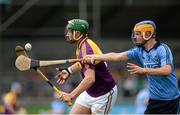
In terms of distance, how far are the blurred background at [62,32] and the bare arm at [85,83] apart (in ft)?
32.5

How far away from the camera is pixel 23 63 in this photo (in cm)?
963

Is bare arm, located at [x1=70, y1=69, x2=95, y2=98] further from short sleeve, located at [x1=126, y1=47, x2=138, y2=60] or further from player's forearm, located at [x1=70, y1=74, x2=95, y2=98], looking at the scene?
short sleeve, located at [x1=126, y1=47, x2=138, y2=60]

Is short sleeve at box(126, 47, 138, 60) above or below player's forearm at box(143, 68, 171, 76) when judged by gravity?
Answer: above

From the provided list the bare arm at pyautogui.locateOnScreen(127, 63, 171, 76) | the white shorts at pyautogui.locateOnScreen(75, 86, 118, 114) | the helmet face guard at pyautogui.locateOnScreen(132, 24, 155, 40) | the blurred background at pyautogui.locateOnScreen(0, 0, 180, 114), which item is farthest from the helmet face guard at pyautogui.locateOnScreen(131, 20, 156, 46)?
the blurred background at pyautogui.locateOnScreen(0, 0, 180, 114)

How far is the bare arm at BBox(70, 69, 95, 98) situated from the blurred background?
9.90 metres

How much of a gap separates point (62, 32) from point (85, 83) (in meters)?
14.8

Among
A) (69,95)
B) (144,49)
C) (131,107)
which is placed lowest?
(131,107)

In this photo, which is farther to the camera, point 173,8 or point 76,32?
point 173,8

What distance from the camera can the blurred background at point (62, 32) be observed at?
2158cm

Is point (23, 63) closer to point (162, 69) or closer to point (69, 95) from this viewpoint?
point (69, 95)

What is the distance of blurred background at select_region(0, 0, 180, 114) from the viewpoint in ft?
70.8

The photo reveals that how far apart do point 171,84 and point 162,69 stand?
478mm

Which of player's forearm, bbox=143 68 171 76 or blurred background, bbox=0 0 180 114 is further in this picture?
blurred background, bbox=0 0 180 114

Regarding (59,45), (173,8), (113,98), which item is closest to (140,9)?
(173,8)
